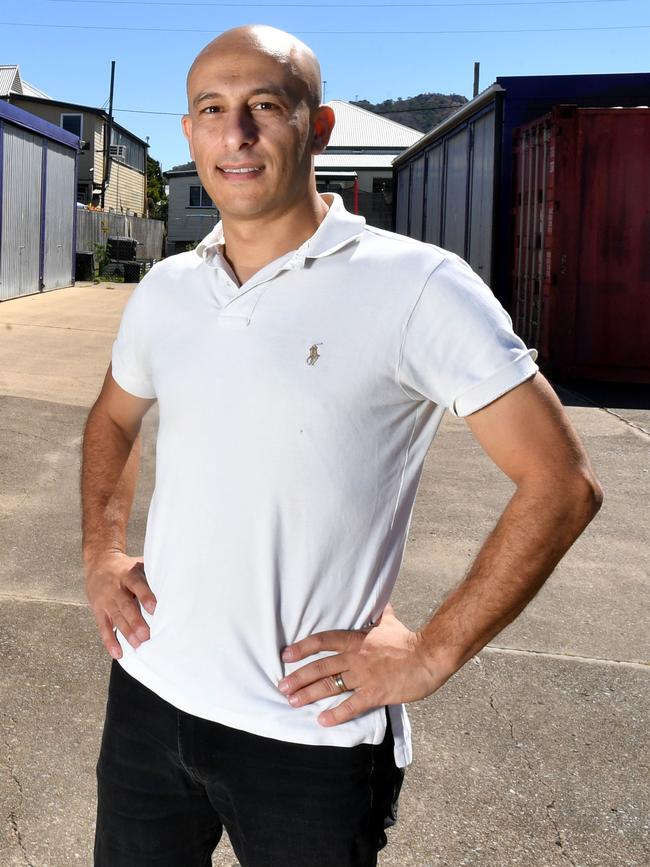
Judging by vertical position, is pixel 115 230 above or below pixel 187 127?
above

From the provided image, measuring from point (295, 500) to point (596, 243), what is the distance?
11.7 metres

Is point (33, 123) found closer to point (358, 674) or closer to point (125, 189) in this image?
point (358, 674)

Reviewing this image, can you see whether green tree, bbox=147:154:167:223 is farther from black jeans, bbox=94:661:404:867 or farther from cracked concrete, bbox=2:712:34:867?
black jeans, bbox=94:661:404:867

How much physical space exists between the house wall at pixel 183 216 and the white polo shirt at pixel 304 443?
5364 centimetres

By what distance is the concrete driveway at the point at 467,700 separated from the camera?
3.32 meters

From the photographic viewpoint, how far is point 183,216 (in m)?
57.0

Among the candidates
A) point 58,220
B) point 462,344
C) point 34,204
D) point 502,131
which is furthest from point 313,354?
point 58,220

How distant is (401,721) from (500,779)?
6.31 feet

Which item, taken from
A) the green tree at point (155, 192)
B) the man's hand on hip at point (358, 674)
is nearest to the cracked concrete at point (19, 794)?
the man's hand on hip at point (358, 674)

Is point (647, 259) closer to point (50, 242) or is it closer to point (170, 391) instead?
point (170, 391)

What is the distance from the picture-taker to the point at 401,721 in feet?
6.22

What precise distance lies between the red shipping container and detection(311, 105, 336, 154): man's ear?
36.0 feet

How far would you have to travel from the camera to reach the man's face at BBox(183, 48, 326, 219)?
1.90 meters

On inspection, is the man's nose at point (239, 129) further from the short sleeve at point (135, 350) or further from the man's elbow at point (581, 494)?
the man's elbow at point (581, 494)
